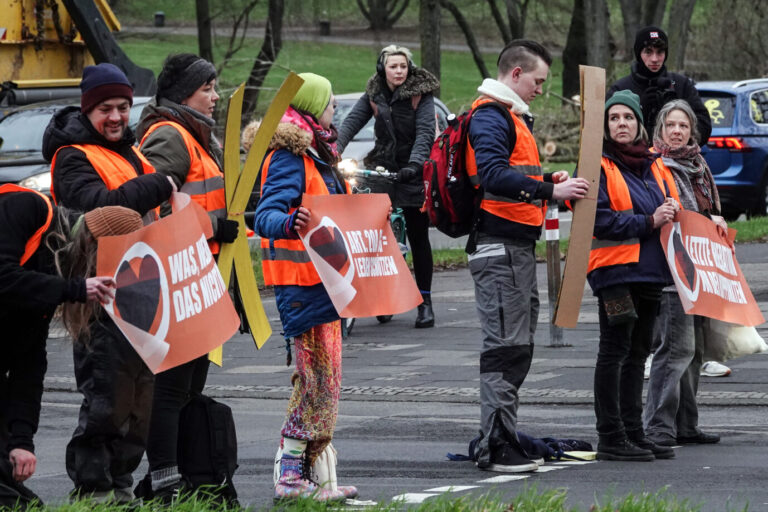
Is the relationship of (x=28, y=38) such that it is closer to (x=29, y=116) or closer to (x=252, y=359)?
(x=29, y=116)

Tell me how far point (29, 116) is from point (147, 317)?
12495mm

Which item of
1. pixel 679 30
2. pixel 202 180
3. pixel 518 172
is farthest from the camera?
pixel 679 30

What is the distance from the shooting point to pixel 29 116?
17516 mm

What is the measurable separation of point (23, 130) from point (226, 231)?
11600mm

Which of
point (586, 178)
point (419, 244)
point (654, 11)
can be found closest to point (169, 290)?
point (586, 178)

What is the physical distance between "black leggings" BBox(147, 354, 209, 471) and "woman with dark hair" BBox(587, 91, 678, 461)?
2.31 metres

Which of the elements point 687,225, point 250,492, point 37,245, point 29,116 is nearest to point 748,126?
point 29,116

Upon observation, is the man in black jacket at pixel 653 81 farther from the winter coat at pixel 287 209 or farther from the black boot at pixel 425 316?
the winter coat at pixel 287 209

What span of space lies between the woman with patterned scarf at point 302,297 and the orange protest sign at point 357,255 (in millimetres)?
72

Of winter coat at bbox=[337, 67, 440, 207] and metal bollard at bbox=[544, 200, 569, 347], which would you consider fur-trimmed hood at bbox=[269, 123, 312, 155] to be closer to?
metal bollard at bbox=[544, 200, 569, 347]

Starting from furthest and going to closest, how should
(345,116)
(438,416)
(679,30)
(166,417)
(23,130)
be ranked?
(679,30)
(345,116)
(23,130)
(438,416)
(166,417)

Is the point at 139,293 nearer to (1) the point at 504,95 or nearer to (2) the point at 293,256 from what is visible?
(2) the point at 293,256

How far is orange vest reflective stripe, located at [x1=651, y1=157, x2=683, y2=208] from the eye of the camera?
7812 mm

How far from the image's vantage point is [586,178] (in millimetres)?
7133
